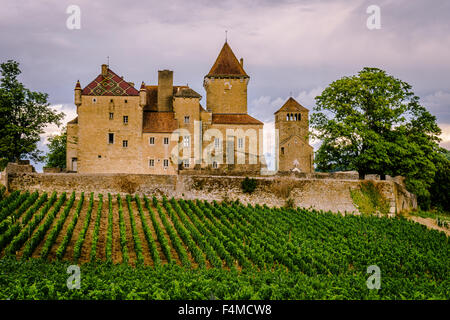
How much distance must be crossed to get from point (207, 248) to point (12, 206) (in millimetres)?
10918

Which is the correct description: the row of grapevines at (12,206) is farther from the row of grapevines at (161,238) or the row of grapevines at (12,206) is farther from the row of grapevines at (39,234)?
the row of grapevines at (161,238)

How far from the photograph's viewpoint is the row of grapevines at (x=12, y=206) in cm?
2102

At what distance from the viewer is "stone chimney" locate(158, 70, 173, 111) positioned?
38.9 metres

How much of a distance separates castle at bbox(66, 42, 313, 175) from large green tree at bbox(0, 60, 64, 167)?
2465mm

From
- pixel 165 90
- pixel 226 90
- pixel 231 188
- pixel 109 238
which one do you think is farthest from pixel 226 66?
pixel 109 238

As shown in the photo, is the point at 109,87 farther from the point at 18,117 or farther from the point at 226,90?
the point at 226,90

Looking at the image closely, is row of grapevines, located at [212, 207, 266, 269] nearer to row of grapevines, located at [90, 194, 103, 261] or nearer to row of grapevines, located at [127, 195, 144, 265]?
row of grapevines, located at [127, 195, 144, 265]

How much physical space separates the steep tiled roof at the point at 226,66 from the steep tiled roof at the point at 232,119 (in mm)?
4614

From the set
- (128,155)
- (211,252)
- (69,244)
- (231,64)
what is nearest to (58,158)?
(128,155)

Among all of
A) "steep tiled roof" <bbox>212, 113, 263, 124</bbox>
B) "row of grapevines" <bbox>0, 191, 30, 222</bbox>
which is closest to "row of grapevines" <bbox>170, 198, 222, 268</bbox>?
"row of grapevines" <bbox>0, 191, 30, 222</bbox>

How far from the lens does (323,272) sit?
15.8m

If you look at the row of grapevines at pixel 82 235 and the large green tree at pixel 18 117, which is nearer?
the row of grapevines at pixel 82 235

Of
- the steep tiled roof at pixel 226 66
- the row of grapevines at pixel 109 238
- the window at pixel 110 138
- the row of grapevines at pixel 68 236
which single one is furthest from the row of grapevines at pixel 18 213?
the steep tiled roof at pixel 226 66
